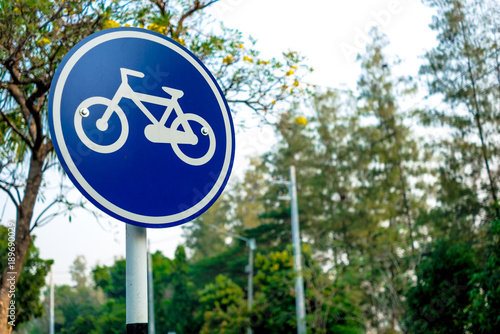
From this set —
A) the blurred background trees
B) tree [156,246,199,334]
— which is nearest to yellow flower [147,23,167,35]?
the blurred background trees

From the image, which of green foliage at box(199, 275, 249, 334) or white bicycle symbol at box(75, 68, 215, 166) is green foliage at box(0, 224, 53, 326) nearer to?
green foliage at box(199, 275, 249, 334)

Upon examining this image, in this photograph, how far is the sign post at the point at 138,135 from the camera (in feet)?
4.92

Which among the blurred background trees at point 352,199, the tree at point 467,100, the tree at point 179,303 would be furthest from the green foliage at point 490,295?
the tree at point 179,303

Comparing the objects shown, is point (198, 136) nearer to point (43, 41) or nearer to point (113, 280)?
point (43, 41)

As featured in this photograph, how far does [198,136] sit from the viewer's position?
177 centimetres

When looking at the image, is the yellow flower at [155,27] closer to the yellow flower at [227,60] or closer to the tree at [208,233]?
the yellow flower at [227,60]

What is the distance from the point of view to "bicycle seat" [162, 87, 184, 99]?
174 cm

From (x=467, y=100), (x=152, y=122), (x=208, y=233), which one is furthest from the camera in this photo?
(x=208, y=233)

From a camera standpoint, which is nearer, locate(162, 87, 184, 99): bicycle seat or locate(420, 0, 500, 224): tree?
locate(162, 87, 184, 99): bicycle seat

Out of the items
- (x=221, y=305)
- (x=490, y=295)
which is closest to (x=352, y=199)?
(x=221, y=305)

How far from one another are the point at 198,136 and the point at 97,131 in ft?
1.18

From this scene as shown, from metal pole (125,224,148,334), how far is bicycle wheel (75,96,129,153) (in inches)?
9.6

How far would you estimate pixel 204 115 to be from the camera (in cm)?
184

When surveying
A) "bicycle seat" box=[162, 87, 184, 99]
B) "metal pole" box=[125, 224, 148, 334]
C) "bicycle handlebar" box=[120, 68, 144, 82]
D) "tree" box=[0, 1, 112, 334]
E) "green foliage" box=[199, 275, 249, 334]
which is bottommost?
"green foliage" box=[199, 275, 249, 334]
